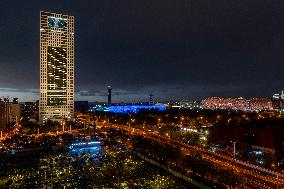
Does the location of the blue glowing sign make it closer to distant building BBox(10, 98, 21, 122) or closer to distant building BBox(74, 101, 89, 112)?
distant building BBox(10, 98, 21, 122)

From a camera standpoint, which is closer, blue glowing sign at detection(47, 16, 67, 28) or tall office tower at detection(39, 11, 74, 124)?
tall office tower at detection(39, 11, 74, 124)

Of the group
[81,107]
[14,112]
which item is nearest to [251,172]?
[14,112]

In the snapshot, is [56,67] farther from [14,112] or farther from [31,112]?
[31,112]

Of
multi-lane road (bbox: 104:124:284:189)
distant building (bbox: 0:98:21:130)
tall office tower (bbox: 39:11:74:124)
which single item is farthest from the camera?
tall office tower (bbox: 39:11:74:124)

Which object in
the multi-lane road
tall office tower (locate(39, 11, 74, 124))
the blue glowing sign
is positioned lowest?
the multi-lane road

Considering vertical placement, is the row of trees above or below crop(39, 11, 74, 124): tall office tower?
below

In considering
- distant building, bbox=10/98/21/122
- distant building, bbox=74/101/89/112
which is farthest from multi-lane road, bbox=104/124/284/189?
distant building, bbox=74/101/89/112

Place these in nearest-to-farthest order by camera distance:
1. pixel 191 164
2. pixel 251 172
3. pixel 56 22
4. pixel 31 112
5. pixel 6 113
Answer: pixel 251 172, pixel 191 164, pixel 6 113, pixel 56 22, pixel 31 112

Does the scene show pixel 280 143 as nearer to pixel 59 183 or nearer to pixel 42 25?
pixel 59 183
